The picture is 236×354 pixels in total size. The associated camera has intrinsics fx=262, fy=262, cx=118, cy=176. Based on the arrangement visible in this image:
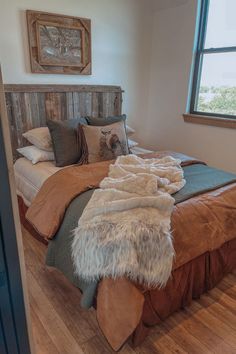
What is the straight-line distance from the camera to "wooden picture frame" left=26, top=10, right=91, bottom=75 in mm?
2576

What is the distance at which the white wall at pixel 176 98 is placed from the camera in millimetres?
2990

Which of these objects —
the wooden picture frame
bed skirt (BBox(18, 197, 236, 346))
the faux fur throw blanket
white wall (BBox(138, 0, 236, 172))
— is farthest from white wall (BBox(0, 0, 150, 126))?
bed skirt (BBox(18, 197, 236, 346))

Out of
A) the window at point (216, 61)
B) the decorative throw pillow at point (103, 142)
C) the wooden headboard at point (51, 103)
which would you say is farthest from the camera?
the window at point (216, 61)

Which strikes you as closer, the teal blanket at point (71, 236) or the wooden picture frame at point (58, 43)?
the teal blanket at point (71, 236)

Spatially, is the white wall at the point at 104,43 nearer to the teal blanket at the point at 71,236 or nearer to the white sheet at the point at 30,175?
the white sheet at the point at 30,175

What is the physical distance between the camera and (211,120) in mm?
2979

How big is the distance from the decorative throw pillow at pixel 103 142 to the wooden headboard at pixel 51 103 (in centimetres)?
65

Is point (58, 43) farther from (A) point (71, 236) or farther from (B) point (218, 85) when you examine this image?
(A) point (71, 236)

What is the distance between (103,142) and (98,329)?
1.50 m

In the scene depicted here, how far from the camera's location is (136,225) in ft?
4.36

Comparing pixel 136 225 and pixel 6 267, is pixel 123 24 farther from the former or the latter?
pixel 6 267

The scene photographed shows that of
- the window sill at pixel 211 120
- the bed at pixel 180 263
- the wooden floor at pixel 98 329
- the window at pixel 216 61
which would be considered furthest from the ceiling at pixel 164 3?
the wooden floor at pixel 98 329

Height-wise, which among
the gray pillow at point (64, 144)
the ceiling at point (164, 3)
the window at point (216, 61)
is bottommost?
the gray pillow at point (64, 144)

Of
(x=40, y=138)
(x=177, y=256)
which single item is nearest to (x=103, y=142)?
(x=40, y=138)
